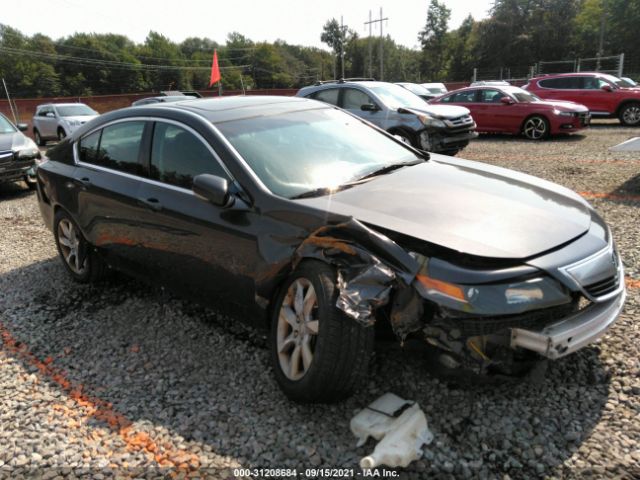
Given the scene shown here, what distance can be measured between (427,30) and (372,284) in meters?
92.8

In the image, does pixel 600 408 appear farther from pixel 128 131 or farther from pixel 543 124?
pixel 543 124

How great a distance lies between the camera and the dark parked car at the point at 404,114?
9805 millimetres

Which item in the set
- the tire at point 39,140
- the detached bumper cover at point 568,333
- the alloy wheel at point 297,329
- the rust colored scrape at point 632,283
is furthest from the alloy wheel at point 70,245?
the tire at point 39,140

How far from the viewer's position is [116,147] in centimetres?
428

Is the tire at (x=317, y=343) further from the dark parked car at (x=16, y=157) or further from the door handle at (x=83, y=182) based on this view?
the dark parked car at (x=16, y=157)

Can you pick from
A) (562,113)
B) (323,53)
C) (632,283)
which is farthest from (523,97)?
(323,53)

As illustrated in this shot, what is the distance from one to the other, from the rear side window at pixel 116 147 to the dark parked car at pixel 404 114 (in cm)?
611

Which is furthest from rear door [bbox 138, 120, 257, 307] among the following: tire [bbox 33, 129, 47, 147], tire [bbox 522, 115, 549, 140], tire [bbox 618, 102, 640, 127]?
tire [bbox 33, 129, 47, 147]

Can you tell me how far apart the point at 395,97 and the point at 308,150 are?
7618mm

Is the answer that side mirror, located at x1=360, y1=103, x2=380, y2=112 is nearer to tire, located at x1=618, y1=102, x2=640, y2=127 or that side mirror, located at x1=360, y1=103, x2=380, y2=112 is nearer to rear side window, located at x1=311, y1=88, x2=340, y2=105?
rear side window, located at x1=311, y1=88, x2=340, y2=105

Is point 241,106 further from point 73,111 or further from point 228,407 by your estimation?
point 73,111

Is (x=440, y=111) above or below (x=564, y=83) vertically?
below

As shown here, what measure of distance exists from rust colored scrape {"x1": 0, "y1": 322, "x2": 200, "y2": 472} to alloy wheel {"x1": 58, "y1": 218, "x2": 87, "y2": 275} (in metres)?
1.05

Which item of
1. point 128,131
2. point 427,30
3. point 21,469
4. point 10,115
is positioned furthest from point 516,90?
point 427,30
